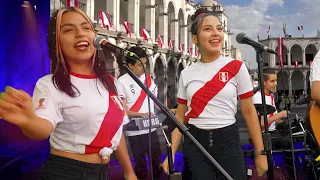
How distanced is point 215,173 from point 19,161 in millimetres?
2758

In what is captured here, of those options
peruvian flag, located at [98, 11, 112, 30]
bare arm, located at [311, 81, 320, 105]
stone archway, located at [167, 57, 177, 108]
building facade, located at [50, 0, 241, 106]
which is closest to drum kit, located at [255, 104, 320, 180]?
bare arm, located at [311, 81, 320, 105]

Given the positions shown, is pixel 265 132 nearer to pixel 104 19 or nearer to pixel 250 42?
pixel 250 42

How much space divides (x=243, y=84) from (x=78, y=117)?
4.54 feet

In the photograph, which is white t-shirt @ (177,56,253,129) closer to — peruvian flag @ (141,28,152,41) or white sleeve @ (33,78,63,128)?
white sleeve @ (33,78,63,128)

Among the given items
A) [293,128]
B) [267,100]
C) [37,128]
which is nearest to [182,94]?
[37,128]

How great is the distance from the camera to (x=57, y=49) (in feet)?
5.55

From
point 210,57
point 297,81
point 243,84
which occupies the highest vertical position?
point 297,81

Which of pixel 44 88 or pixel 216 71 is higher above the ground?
pixel 216 71

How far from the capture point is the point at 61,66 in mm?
1678

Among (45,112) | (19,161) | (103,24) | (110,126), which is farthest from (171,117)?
(103,24)

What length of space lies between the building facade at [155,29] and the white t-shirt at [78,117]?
1168cm

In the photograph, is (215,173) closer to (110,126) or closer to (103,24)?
(110,126)

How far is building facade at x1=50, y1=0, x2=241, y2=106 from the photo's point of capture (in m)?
15.6

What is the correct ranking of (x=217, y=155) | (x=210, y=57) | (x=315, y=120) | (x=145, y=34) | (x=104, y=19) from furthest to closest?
1. (x=145, y=34)
2. (x=104, y=19)
3. (x=315, y=120)
4. (x=210, y=57)
5. (x=217, y=155)
